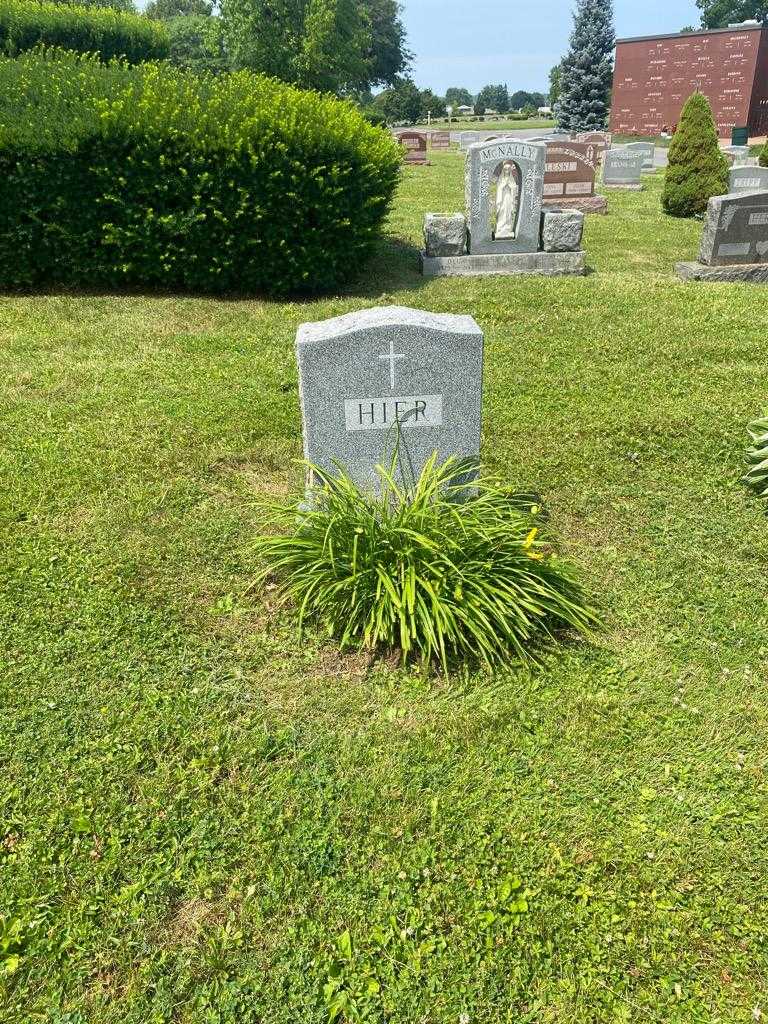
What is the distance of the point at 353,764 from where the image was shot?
2898mm

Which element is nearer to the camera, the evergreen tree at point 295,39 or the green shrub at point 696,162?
the green shrub at point 696,162

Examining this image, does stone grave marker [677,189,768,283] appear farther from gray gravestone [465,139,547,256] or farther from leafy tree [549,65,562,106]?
leafy tree [549,65,562,106]

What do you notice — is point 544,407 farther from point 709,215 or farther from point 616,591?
point 709,215

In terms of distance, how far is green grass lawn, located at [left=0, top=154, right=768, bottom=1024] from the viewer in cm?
224

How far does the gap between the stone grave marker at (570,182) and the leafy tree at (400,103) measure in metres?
45.7

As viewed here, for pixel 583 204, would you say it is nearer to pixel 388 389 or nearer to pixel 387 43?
pixel 388 389

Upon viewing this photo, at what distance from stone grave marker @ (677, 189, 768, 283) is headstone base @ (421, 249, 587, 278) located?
4.99ft

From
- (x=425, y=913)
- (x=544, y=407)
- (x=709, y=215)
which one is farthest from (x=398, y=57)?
(x=425, y=913)

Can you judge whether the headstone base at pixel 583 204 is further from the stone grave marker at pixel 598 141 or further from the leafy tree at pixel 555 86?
the leafy tree at pixel 555 86

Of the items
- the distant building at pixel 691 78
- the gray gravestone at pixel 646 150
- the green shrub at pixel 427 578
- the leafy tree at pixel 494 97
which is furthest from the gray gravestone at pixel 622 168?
the leafy tree at pixel 494 97

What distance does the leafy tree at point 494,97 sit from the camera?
127525 mm

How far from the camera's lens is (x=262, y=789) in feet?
9.11

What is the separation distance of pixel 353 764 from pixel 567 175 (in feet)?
44.2

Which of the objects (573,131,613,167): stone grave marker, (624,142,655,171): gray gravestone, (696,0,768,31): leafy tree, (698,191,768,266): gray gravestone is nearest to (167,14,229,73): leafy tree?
(573,131,613,167): stone grave marker
